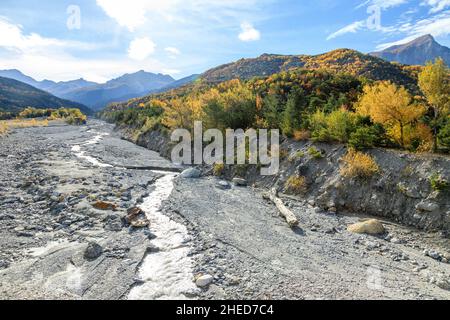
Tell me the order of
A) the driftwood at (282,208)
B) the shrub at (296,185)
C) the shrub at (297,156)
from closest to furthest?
1. the driftwood at (282,208)
2. the shrub at (296,185)
3. the shrub at (297,156)

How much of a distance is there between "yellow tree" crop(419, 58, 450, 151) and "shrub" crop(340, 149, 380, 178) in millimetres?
3652

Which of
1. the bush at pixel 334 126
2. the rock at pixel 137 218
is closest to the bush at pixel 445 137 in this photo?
the bush at pixel 334 126

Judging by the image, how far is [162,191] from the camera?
24406 millimetres

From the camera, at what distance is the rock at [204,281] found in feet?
35.8

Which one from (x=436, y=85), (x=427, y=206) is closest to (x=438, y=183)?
(x=427, y=206)

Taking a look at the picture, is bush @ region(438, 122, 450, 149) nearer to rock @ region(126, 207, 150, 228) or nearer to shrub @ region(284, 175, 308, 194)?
shrub @ region(284, 175, 308, 194)

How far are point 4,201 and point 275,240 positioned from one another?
16192mm

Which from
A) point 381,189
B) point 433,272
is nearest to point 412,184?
point 381,189

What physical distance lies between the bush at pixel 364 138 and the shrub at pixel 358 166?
49 cm

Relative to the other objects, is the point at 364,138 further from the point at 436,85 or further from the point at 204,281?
the point at 204,281

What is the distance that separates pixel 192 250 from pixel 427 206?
476 inches

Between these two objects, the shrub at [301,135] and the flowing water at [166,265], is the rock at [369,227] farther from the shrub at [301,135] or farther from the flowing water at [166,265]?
the shrub at [301,135]

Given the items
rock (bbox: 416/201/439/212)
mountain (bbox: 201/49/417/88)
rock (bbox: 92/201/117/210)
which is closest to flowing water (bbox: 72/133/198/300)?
rock (bbox: 92/201/117/210)

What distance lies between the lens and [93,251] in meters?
12.8
